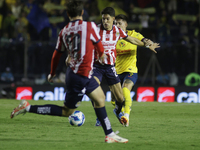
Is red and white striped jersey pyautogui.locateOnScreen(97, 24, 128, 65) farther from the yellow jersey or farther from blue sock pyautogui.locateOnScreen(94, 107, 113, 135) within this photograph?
blue sock pyautogui.locateOnScreen(94, 107, 113, 135)

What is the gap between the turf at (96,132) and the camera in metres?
5.33

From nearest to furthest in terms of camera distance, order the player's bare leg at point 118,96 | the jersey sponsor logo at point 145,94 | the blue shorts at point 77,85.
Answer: the blue shorts at point 77,85
the player's bare leg at point 118,96
the jersey sponsor logo at point 145,94

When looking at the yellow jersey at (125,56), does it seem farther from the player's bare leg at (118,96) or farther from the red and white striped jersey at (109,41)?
the red and white striped jersey at (109,41)

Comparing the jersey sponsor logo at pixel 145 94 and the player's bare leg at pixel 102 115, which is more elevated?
the player's bare leg at pixel 102 115

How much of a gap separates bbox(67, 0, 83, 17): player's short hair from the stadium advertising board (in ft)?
27.4

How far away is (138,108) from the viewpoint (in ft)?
35.7

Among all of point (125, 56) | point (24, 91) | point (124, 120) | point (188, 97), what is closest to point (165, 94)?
point (188, 97)

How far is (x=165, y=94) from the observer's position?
44.9ft

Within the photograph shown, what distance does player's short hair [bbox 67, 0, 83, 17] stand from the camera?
504 cm

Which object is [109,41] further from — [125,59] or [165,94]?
[165,94]

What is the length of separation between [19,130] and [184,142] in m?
3.06

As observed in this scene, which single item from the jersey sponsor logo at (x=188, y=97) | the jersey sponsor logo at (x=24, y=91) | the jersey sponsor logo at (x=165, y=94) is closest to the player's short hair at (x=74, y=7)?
the jersey sponsor logo at (x=24, y=91)

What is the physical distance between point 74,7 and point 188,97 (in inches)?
380

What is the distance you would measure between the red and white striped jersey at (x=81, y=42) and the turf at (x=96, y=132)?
1183 millimetres
